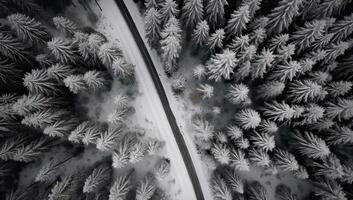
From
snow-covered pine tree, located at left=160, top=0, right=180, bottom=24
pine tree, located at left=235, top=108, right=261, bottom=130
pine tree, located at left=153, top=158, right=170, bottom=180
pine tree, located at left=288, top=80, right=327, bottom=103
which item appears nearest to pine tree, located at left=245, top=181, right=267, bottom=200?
pine tree, located at left=235, top=108, right=261, bottom=130

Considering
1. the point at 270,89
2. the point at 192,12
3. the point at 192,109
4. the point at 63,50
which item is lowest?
the point at 192,109

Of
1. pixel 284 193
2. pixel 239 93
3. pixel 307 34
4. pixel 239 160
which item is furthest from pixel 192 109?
pixel 307 34

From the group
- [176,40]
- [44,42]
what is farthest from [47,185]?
[176,40]

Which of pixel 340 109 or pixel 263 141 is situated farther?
pixel 263 141

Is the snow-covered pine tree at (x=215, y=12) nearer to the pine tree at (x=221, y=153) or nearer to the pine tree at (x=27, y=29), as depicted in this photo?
the pine tree at (x=221, y=153)

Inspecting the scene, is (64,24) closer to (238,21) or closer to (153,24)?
(153,24)
